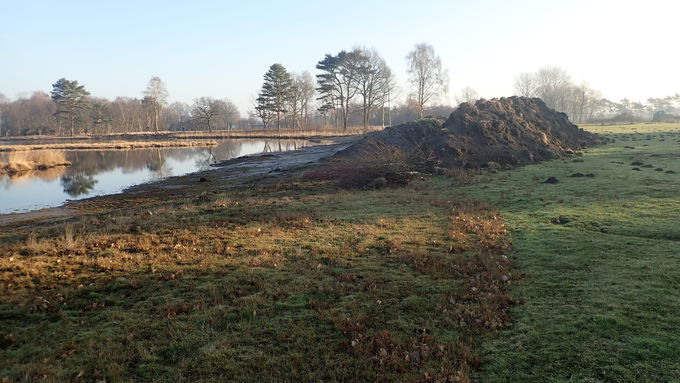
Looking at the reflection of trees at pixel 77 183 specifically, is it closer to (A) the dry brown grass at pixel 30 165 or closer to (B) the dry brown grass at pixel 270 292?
(A) the dry brown grass at pixel 30 165

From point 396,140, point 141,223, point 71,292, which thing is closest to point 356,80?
point 396,140

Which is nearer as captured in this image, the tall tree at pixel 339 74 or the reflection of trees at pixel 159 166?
the reflection of trees at pixel 159 166

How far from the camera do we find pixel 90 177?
37656 millimetres

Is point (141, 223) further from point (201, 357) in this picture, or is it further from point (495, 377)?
point (495, 377)

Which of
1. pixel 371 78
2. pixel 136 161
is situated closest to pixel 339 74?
pixel 371 78

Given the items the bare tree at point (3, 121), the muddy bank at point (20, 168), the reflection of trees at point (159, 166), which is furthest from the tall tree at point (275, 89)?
the bare tree at point (3, 121)

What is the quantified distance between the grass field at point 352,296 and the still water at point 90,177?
1307 centimetres

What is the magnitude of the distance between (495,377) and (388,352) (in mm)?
1589

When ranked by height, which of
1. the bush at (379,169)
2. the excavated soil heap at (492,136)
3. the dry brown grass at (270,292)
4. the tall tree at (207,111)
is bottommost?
the dry brown grass at (270,292)

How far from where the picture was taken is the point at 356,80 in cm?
8594

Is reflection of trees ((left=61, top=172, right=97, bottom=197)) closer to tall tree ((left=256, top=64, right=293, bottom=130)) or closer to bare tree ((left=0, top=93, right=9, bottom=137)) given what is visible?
tall tree ((left=256, top=64, right=293, bottom=130))

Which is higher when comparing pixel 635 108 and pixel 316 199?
pixel 635 108

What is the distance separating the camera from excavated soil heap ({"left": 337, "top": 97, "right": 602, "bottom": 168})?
96.4ft

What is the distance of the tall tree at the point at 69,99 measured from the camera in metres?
102
